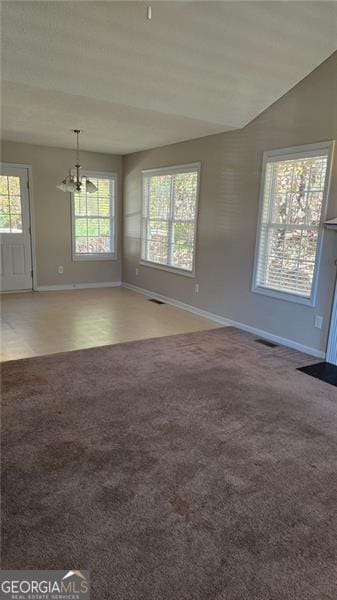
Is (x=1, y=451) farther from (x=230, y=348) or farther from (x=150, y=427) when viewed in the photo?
(x=230, y=348)

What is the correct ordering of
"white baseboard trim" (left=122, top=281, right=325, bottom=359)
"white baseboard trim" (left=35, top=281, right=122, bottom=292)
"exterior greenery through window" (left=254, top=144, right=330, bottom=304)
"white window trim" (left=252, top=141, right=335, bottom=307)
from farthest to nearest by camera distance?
"white baseboard trim" (left=35, top=281, right=122, bottom=292) → "white baseboard trim" (left=122, top=281, right=325, bottom=359) → "exterior greenery through window" (left=254, top=144, right=330, bottom=304) → "white window trim" (left=252, top=141, right=335, bottom=307)

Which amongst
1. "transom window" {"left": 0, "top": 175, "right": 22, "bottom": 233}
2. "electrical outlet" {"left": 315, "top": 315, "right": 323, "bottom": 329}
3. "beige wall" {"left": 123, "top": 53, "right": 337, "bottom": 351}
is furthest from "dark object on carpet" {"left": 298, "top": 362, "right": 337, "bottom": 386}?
"transom window" {"left": 0, "top": 175, "right": 22, "bottom": 233}

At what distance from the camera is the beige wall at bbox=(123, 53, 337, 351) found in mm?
3771

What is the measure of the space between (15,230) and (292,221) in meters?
4.57

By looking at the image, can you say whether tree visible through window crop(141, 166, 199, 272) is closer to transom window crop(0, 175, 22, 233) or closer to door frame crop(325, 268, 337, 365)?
transom window crop(0, 175, 22, 233)

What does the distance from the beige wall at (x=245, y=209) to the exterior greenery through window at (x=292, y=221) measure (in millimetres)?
123

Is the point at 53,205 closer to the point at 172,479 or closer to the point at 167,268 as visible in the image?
the point at 167,268

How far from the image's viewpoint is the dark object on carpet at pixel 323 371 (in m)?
3.45

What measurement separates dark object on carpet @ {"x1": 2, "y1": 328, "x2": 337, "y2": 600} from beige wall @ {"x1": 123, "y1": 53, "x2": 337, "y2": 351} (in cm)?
98

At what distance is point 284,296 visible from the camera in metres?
4.28

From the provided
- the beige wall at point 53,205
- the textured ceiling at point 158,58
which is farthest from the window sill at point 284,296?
the beige wall at point 53,205

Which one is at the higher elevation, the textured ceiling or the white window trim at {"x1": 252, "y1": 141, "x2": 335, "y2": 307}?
the textured ceiling

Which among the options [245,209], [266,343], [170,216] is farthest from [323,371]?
[170,216]

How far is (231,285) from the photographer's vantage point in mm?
5023
